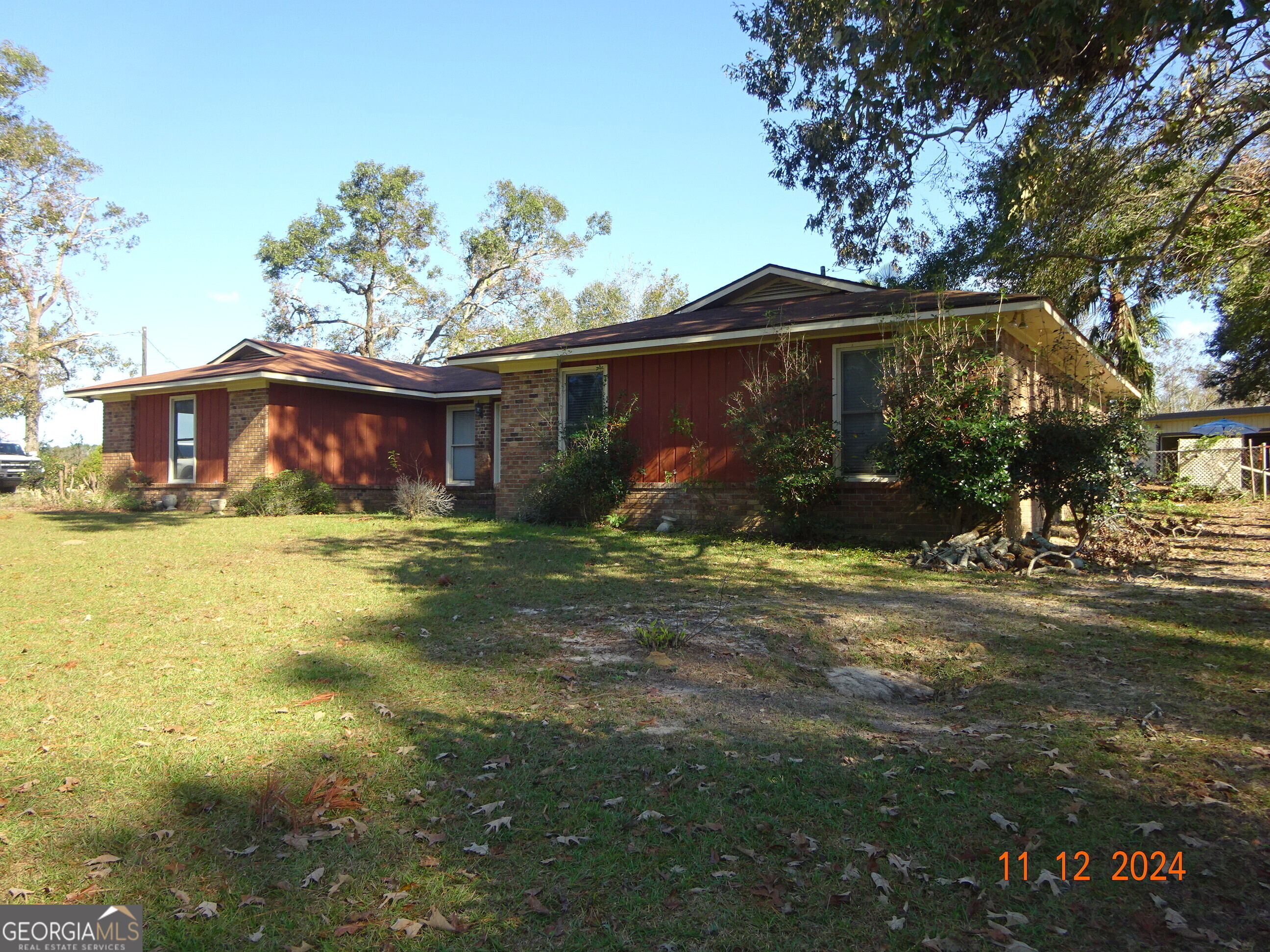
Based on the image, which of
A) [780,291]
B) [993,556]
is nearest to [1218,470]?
[780,291]

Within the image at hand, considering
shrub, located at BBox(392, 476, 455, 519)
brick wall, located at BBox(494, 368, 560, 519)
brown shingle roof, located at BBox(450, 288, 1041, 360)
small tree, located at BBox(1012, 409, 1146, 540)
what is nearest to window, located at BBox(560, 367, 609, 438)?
brick wall, located at BBox(494, 368, 560, 519)

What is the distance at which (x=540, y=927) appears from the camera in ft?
8.93

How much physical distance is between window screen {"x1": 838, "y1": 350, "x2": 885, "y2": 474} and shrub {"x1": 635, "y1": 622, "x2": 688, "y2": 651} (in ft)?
19.8

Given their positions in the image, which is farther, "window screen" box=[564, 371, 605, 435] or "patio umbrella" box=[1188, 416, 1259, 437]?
"patio umbrella" box=[1188, 416, 1259, 437]

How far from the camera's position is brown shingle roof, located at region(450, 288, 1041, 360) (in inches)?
410

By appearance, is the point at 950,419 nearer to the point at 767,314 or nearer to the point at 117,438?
the point at 767,314

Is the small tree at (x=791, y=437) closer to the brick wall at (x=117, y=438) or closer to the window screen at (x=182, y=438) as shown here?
the window screen at (x=182, y=438)

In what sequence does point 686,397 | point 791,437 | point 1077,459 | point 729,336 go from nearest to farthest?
1. point 1077,459
2. point 791,437
3. point 729,336
4. point 686,397

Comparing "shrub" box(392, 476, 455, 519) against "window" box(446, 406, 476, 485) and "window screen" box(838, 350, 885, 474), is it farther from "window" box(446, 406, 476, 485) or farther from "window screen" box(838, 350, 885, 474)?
"window screen" box(838, 350, 885, 474)

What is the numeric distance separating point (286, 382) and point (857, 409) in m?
12.2

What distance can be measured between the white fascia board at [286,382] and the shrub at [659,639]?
10779 millimetres

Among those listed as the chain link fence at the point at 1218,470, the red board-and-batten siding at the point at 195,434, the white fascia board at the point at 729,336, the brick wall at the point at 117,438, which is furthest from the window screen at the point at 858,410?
the brick wall at the point at 117,438

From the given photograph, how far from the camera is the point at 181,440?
1912 centimetres
